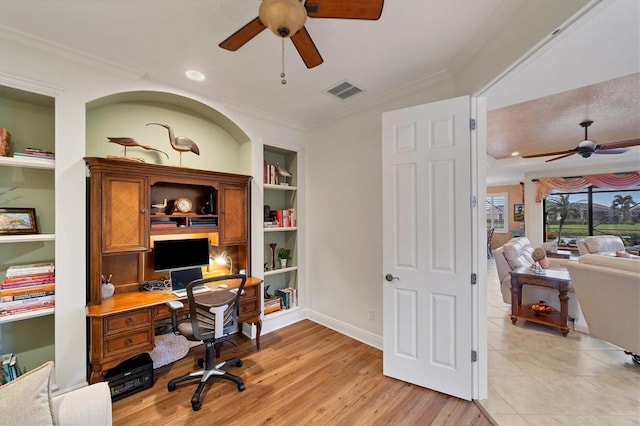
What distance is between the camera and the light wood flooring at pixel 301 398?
6.11ft

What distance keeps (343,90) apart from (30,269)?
3084mm

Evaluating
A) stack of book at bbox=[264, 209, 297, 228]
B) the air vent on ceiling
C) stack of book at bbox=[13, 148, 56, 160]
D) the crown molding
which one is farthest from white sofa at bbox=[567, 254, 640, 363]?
stack of book at bbox=[13, 148, 56, 160]

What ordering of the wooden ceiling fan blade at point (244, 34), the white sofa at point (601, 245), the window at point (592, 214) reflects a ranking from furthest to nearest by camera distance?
the window at point (592, 214) → the white sofa at point (601, 245) → the wooden ceiling fan blade at point (244, 34)

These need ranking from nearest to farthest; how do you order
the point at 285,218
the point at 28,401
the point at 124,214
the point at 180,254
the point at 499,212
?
the point at 28,401, the point at 124,214, the point at 180,254, the point at 285,218, the point at 499,212

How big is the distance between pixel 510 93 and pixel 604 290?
225 centimetres

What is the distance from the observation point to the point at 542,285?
3340 mm

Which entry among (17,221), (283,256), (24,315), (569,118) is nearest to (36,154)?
(17,221)

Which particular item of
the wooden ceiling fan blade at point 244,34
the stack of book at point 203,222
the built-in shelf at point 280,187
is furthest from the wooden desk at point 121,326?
the wooden ceiling fan blade at point 244,34

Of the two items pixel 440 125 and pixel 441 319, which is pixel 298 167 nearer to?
pixel 440 125

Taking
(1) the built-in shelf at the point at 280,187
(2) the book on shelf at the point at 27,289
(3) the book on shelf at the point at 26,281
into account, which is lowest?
(2) the book on shelf at the point at 27,289

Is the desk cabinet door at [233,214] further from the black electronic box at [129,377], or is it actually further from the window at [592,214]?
the window at [592,214]

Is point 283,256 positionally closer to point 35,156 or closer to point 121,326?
point 121,326

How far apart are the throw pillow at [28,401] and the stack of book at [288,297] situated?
2635 mm

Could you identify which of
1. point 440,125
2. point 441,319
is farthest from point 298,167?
point 441,319
